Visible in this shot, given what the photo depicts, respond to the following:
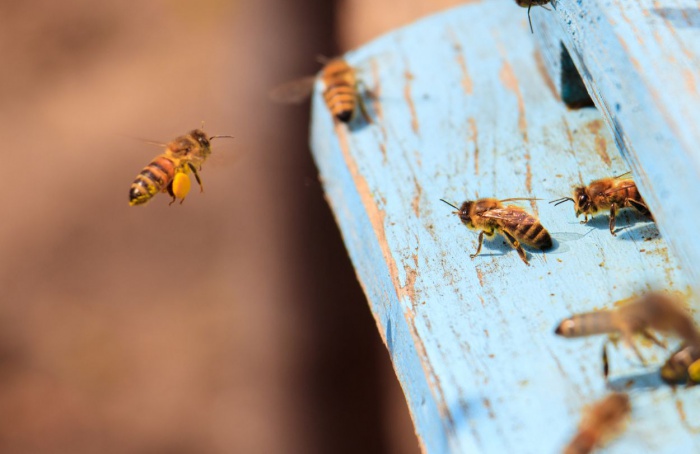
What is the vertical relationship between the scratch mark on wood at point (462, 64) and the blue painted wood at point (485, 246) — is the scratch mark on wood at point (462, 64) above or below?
above

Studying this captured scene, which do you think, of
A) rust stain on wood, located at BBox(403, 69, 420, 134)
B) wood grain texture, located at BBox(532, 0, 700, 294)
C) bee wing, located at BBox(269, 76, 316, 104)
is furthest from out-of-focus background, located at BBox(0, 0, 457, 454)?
wood grain texture, located at BBox(532, 0, 700, 294)

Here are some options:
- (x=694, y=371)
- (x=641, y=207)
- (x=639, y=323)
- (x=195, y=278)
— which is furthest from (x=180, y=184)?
(x=195, y=278)

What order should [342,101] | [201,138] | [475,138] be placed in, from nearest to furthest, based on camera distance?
[475,138] < [342,101] < [201,138]

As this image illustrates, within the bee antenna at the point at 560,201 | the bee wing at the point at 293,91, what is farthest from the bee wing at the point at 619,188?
the bee wing at the point at 293,91

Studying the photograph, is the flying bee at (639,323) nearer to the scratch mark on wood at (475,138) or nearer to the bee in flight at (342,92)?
the scratch mark on wood at (475,138)

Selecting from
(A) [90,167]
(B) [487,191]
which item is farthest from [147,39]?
(B) [487,191]

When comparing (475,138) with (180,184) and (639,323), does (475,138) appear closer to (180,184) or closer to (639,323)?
(639,323)

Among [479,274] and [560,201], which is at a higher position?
[560,201]

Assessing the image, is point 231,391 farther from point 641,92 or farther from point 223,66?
point 641,92
